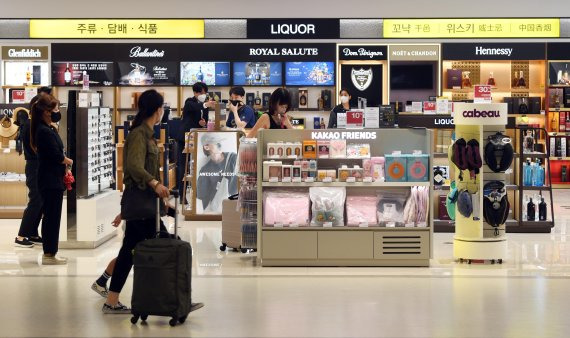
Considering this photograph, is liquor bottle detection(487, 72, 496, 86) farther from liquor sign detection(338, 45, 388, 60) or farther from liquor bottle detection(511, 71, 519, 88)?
liquor sign detection(338, 45, 388, 60)

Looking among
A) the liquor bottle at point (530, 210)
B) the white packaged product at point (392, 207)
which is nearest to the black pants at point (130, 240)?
the white packaged product at point (392, 207)

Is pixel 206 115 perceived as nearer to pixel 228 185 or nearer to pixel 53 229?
pixel 228 185

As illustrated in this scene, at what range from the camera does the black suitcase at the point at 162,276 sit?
6609mm

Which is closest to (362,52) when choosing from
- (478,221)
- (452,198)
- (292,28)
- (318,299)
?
(292,28)

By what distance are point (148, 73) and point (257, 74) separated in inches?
70.2

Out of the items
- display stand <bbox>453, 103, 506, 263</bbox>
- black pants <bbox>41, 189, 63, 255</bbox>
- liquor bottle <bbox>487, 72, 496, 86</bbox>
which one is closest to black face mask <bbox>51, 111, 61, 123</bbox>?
black pants <bbox>41, 189, 63, 255</bbox>

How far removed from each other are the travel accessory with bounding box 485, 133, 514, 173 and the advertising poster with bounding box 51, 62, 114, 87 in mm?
9153

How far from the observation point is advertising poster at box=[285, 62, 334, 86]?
17.1m

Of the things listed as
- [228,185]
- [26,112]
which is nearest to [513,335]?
[228,185]

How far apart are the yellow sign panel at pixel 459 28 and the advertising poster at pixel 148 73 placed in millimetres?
3575

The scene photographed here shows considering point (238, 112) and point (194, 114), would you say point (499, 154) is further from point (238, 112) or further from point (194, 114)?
point (194, 114)

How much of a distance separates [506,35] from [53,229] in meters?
10.2

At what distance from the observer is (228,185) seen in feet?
40.8

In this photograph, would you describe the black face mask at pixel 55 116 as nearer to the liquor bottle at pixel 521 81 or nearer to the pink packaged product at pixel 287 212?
the pink packaged product at pixel 287 212
